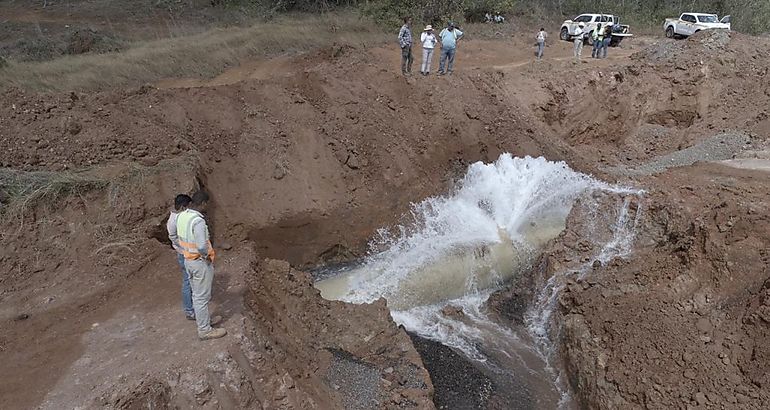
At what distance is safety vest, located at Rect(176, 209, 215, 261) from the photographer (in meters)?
5.41

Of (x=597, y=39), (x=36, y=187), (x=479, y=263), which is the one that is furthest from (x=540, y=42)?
(x=36, y=187)

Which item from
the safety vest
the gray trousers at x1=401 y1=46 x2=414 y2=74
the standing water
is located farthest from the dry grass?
the safety vest

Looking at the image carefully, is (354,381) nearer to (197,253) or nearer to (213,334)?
(213,334)

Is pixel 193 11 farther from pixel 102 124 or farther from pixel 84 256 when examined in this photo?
pixel 84 256

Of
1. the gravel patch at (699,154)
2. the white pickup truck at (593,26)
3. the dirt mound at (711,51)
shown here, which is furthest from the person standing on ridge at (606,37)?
the gravel patch at (699,154)

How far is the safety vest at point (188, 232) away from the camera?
5.41 meters

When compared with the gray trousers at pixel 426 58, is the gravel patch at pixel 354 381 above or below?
A: below

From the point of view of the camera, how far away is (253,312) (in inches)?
267

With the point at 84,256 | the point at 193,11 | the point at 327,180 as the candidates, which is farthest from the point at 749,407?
the point at 193,11

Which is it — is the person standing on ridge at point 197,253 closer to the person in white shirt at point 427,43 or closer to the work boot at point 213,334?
the work boot at point 213,334

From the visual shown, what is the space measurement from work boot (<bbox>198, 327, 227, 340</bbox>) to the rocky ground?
6.3 inches

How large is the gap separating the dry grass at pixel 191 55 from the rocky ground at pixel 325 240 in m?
1.20

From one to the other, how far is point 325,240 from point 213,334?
192 inches

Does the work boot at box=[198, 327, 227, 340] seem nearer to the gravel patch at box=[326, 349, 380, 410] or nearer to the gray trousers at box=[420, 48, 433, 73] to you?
the gravel patch at box=[326, 349, 380, 410]
